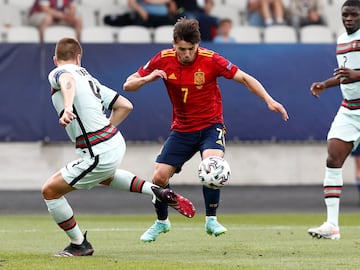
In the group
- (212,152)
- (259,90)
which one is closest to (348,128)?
(259,90)

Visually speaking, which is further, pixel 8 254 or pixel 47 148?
pixel 47 148

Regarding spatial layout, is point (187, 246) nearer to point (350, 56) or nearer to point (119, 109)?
point (119, 109)

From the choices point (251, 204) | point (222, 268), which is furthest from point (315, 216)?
point (222, 268)

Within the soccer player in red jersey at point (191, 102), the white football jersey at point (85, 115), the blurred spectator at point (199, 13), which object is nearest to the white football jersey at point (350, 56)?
the soccer player in red jersey at point (191, 102)

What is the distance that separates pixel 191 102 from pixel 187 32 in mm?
933

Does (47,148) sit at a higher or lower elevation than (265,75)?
lower

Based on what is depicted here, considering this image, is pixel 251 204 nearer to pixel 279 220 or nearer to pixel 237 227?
pixel 279 220

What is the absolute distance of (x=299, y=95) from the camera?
20.7 meters

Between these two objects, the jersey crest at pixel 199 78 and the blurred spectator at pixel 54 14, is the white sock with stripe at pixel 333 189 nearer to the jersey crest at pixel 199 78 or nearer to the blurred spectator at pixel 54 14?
the jersey crest at pixel 199 78

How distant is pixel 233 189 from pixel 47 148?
3611 millimetres

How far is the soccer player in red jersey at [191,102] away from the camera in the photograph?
10.9 metres

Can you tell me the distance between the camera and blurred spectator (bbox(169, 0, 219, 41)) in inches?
842

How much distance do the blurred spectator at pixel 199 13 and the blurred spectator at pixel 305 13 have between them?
81.2 inches

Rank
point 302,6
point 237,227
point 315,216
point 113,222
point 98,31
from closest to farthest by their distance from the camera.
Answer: point 237,227, point 113,222, point 315,216, point 98,31, point 302,6
